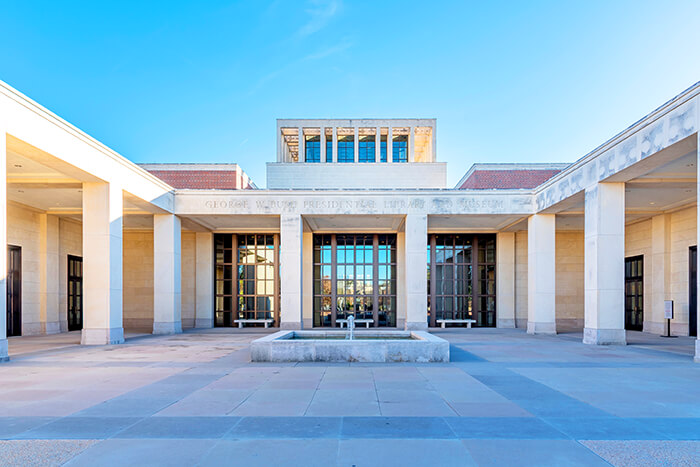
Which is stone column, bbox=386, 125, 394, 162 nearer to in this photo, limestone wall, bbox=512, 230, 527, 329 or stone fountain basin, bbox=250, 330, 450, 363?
limestone wall, bbox=512, 230, 527, 329

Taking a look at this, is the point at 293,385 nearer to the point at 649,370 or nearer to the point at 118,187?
the point at 649,370

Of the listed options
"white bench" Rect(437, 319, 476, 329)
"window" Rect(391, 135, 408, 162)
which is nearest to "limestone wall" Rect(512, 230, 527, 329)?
"white bench" Rect(437, 319, 476, 329)

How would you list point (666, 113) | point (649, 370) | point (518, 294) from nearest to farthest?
point (649, 370) < point (666, 113) < point (518, 294)

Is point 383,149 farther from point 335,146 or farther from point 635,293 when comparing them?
point 635,293

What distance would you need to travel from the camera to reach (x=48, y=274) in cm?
2412

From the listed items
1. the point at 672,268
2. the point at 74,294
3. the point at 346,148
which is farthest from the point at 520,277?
the point at 74,294

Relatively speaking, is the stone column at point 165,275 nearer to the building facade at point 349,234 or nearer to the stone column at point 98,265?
the building facade at point 349,234

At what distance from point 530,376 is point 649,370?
338 centimetres

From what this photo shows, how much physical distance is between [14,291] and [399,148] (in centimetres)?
2437

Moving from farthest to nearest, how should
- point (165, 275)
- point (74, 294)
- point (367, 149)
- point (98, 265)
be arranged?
point (367, 149) → point (74, 294) → point (165, 275) → point (98, 265)

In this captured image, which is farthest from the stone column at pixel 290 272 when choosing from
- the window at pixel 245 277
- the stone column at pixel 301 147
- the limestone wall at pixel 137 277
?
the limestone wall at pixel 137 277

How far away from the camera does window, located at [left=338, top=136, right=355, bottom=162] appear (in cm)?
3256

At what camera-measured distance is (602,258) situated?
17344mm

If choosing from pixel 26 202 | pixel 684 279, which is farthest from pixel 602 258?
pixel 26 202
